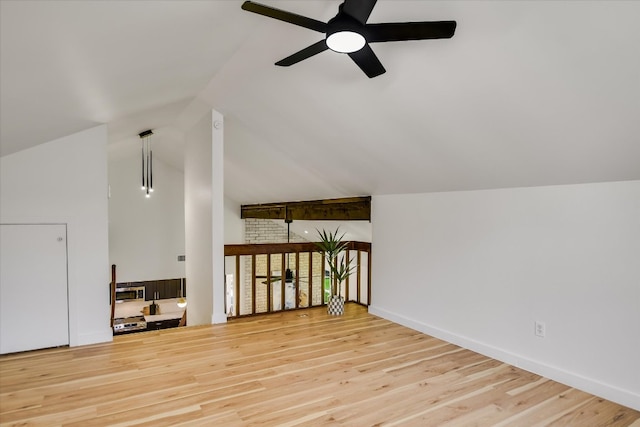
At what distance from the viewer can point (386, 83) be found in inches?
114

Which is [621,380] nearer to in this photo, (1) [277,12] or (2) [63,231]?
(1) [277,12]

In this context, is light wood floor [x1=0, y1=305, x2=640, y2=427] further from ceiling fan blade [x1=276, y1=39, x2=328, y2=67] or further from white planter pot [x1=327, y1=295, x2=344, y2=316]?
ceiling fan blade [x1=276, y1=39, x2=328, y2=67]

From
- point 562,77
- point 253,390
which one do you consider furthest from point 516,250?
point 253,390

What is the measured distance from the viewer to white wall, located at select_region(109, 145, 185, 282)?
834 centimetres

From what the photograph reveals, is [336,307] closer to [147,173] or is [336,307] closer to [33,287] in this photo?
[33,287]

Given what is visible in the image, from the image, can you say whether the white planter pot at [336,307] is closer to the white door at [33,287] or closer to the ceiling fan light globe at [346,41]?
the white door at [33,287]

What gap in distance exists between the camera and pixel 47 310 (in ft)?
11.9

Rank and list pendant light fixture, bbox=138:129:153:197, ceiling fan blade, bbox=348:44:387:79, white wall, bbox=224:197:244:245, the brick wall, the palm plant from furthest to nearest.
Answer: the brick wall, white wall, bbox=224:197:244:245, pendant light fixture, bbox=138:129:153:197, the palm plant, ceiling fan blade, bbox=348:44:387:79

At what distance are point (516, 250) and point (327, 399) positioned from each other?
2.03 meters

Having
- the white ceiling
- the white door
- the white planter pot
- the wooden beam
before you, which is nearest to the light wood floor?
the white door

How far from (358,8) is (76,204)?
341cm

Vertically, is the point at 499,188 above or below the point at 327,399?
above

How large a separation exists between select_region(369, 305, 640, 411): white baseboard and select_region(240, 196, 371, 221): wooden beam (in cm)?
157

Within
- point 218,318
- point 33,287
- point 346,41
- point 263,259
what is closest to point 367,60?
point 346,41
